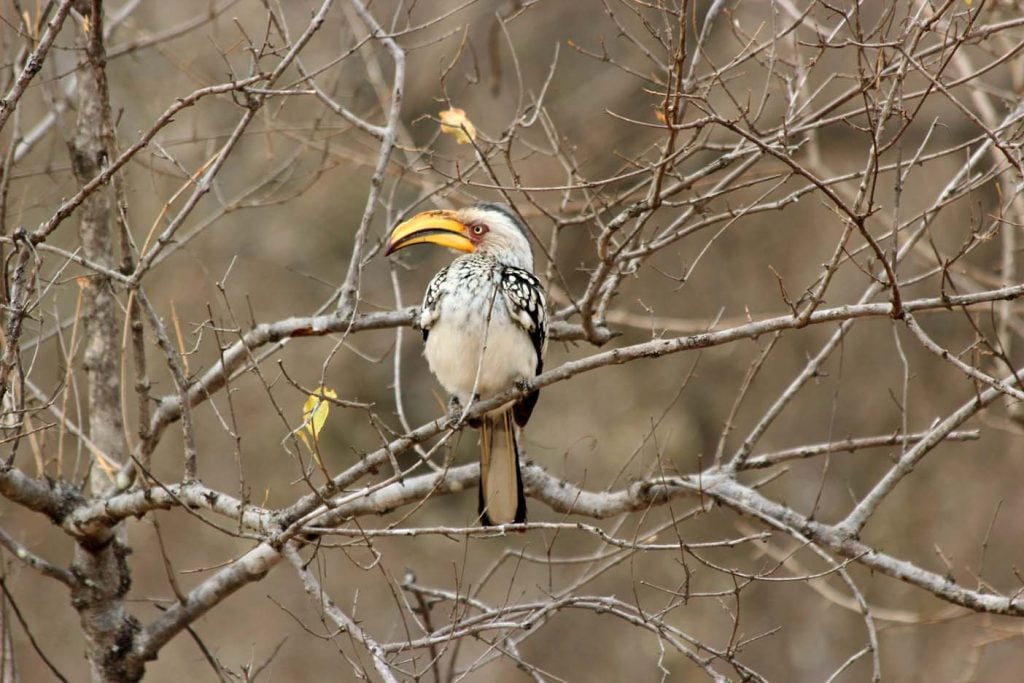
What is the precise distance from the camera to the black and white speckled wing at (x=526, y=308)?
11.7 feet

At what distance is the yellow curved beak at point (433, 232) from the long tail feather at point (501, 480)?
67 cm

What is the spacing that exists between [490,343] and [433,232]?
0.50 meters

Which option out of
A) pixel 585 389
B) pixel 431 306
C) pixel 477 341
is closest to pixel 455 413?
pixel 477 341

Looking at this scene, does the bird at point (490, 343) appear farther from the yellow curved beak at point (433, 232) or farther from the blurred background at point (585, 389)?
the blurred background at point (585, 389)

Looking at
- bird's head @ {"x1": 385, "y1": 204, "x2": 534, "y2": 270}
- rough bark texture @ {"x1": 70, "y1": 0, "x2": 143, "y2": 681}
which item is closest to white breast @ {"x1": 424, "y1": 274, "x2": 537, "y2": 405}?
bird's head @ {"x1": 385, "y1": 204, "x2": 534, "y2": 270}

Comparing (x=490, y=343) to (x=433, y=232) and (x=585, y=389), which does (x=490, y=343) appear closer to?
(x=433, y=232)

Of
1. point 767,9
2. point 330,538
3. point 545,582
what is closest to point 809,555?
point 545,582

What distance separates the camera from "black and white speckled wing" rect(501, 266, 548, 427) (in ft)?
11.7

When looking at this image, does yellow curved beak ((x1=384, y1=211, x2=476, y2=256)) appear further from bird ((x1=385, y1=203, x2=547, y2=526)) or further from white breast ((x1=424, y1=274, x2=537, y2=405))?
white breast ((x1=424, y1=274, x2=537, y2=405))

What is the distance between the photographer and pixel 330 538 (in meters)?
4.91

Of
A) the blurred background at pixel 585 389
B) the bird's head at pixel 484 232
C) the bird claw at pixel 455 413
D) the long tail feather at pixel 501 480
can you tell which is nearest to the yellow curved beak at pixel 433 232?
the bird's head at pixel 484 232

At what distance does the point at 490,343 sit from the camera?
3518mm

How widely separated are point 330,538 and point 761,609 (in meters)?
4.47

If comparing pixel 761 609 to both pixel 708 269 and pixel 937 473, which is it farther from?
pixel 708 269
